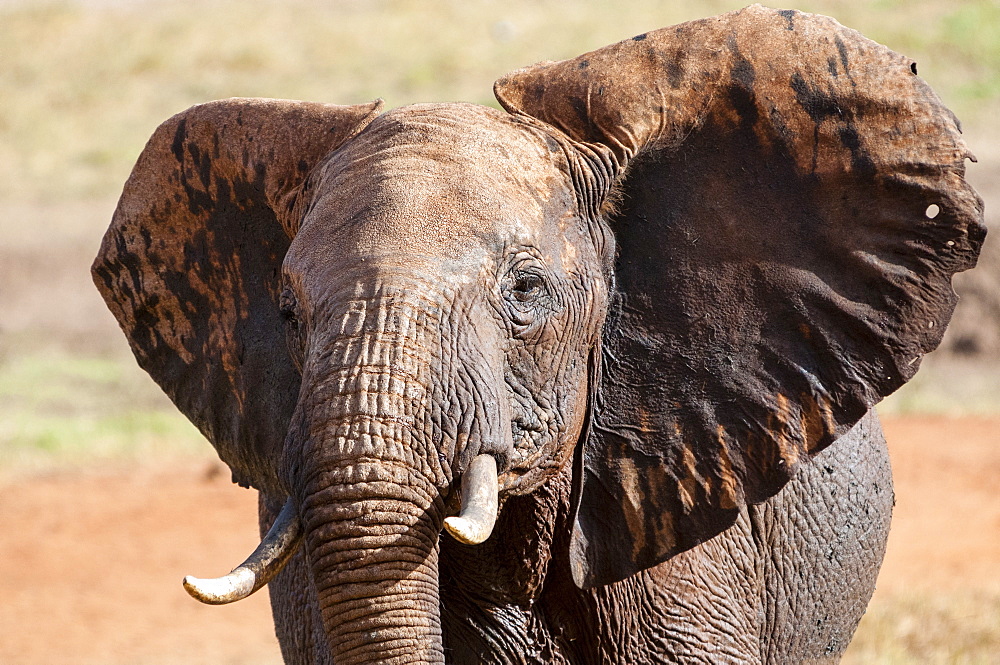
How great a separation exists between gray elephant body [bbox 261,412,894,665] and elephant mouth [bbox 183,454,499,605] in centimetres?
55

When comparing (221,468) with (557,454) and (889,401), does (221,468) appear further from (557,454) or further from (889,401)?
(557,454)

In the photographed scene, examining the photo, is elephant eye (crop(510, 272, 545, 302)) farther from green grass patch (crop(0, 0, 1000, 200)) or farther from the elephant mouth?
green grass patch (crop(0, 0, 1000, 200))

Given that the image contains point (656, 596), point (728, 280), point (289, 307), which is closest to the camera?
point (289, 307)

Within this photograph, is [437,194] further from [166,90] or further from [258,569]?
[166,90]

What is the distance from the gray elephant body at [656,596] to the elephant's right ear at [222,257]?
1.68 ft

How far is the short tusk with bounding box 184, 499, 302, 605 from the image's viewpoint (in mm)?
2605

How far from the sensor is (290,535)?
2.76 metres

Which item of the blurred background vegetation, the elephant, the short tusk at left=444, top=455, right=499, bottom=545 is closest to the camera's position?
the short tusk at left=444, top=455, right=499, bottom=545

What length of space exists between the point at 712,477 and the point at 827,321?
443 millimetres

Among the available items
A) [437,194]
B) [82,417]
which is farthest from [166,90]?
[437,194]

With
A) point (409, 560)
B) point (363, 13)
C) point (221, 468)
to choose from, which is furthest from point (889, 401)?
point (363, 13)

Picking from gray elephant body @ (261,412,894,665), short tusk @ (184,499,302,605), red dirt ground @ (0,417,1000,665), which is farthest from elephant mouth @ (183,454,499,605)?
red dirt ground @ (0,417,1000,665)

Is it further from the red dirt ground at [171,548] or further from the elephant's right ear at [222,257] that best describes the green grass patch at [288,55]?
the elephant's right ear at [222,257]

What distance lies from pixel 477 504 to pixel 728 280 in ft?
3.17
